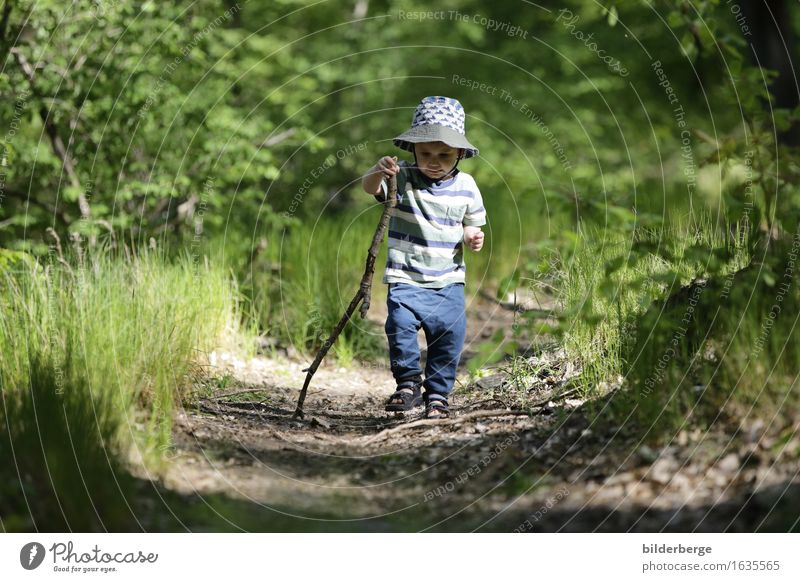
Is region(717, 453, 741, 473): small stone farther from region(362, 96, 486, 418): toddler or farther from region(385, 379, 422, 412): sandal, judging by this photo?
region(385, 379, 422, 412): sandal

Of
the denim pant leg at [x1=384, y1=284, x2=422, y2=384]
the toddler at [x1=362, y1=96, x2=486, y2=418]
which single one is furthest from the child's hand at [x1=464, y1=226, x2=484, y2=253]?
the denim pant leg at [x1=384, y1=284, x2=422, y2=384]

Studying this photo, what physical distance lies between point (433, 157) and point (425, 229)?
1.08 ft

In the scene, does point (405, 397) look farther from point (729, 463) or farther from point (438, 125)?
point (729, 463)

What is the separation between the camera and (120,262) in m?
4.16

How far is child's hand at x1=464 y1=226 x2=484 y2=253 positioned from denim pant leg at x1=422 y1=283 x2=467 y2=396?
0.63 ft

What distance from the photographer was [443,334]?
3.96 metres

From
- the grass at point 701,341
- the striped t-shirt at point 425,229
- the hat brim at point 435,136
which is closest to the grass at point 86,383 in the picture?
the striped t-shirt at point 425,229

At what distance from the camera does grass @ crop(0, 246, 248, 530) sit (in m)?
→ 2.72

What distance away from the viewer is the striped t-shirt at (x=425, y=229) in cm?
387

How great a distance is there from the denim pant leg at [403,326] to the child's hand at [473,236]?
345 millimetres

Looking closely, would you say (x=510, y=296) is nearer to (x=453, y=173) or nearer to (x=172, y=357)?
(x=453, y=173)

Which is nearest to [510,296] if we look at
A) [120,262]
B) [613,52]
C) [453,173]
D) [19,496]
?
[453,173]

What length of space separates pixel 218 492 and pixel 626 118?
1150cm
